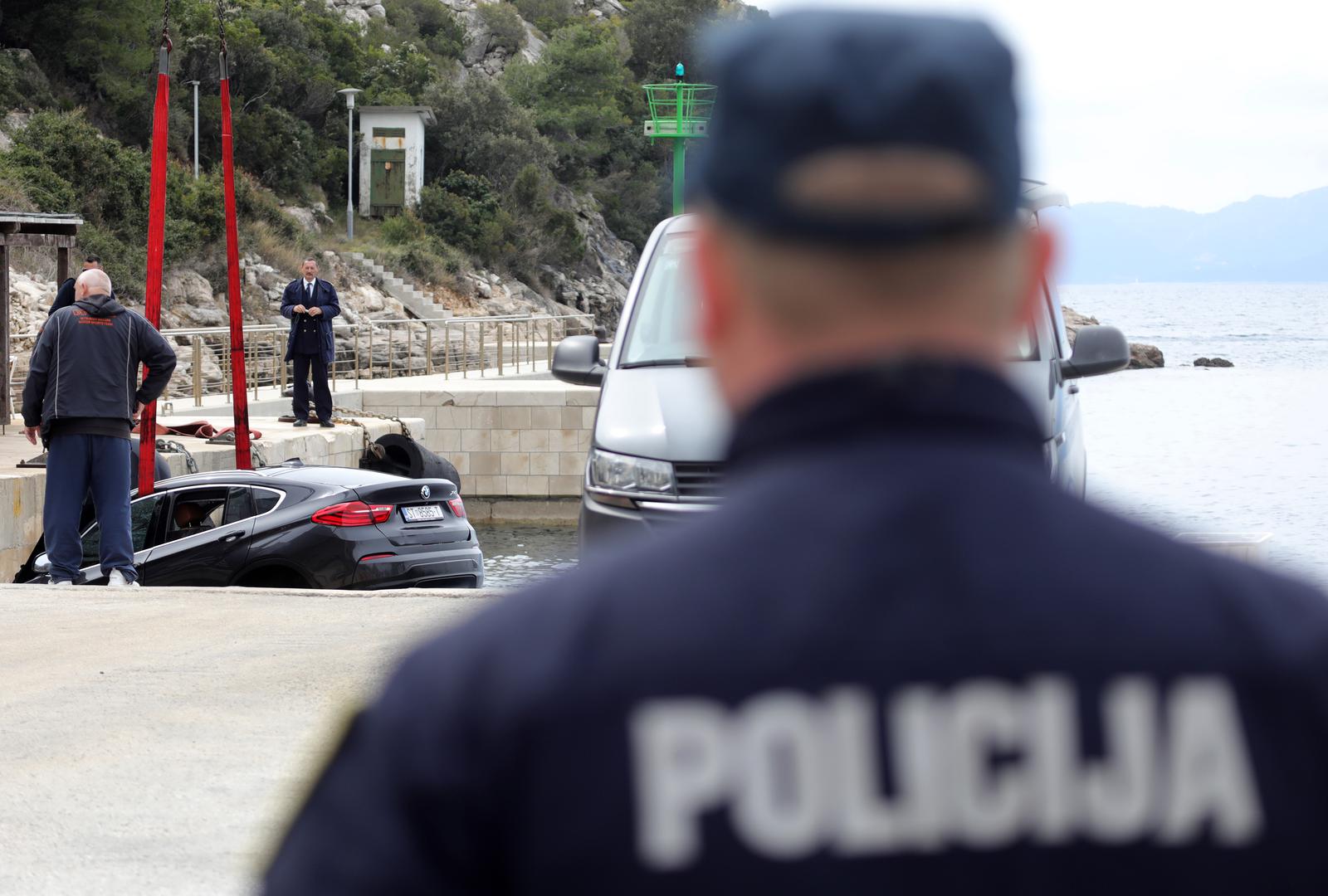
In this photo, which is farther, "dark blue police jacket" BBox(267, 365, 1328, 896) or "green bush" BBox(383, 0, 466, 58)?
"green bush" BBox(383, 0, 466, 58)

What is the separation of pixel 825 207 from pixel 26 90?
165ft

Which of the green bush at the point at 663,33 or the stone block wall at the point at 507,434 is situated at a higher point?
the green bush at the point at 663,33

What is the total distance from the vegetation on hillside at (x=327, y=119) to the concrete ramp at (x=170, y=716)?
1147 inches

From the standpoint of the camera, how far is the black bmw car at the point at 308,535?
36.8 ft

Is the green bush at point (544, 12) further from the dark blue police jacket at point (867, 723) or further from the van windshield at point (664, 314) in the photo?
the dark blue police jacket at point (867, 723)

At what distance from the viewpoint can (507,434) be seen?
25812 millimetres

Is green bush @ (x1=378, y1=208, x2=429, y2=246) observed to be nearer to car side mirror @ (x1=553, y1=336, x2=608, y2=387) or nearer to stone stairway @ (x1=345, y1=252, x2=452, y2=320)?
stone stairway @ (x1=345, y1=252, x2=452, y2=320)

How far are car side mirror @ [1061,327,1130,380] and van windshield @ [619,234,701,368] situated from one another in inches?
62.9

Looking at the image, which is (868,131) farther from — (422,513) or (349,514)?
(422,513)

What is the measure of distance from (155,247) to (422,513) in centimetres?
400

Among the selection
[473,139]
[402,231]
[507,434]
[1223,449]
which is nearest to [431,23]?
[473,139]

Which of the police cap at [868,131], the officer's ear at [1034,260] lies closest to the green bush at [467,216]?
the officer's ear at [1034,260]

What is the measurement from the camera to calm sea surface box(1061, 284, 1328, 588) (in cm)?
2455

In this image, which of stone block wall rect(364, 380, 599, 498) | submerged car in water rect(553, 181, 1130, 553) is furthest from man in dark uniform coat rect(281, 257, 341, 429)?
submerged car in water rect(553, 181, 1130, 553)
